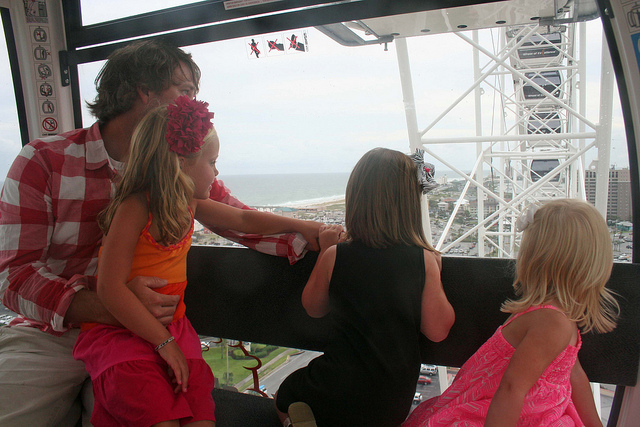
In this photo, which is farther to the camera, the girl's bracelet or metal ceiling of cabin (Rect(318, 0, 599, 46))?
metal ceiling of cabin (Rect(318, 0, 599, 46))

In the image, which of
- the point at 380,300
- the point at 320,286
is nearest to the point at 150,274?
the point at 320,286

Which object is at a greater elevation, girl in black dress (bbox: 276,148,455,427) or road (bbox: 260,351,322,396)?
girl in black dress (bbox: 276,148,455,427)

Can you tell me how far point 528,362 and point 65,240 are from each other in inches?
59.6

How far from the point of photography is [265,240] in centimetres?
163

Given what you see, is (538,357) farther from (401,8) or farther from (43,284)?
(43,284)

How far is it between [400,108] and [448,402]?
1.28 m

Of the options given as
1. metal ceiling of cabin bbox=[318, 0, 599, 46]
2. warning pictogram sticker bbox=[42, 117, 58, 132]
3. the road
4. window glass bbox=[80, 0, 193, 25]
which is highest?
window glass bbox=[80, 0, 193, 25]

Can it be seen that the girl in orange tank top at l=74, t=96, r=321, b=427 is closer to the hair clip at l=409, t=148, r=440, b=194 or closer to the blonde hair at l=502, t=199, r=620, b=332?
the hair clip at l=409, t=148, r=440, b=194

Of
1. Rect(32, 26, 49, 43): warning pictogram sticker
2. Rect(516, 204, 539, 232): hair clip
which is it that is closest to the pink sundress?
Rect(516, 204, 539, 232): hair clip

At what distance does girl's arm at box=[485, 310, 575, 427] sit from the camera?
1086 mm

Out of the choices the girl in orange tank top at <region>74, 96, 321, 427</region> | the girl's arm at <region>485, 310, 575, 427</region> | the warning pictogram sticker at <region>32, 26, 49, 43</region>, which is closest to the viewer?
the girl's arm at <region>485, 310, 575, 427</region>

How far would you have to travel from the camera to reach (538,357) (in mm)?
1110

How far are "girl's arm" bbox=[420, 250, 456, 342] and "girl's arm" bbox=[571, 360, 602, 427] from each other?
42cm

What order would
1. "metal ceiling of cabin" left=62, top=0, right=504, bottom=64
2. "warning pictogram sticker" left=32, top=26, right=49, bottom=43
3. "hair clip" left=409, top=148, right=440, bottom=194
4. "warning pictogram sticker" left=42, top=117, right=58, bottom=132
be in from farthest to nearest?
"warning pictogram sticker" left=42, top=117, right=58, bottom=132 < "warning pictogram sticker" left=32, top=26, right=49, bottom=43 < "metal ceiling of cabin" left=62, top=0, right=504, bottom=64 < "hair clip" left=409, top=148, right=440, bottom=194
